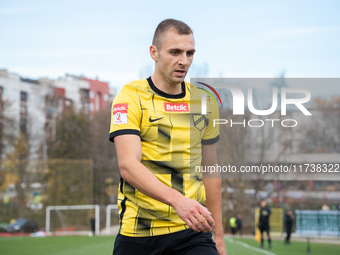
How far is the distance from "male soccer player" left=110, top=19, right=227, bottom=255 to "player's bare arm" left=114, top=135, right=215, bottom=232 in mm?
31

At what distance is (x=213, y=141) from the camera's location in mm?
3438

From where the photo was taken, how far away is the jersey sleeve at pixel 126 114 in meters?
2.90

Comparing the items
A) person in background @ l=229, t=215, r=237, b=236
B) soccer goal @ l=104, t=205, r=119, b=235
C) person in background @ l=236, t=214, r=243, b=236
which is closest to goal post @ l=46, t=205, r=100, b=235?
soccer goal @ l=104, t=205, r=119, b=235

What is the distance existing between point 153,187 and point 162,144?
58cm

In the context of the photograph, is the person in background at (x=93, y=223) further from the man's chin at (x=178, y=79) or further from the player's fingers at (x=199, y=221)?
the player's fingers at (x=199, y=221)

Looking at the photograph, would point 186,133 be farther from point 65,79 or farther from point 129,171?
point 65,79

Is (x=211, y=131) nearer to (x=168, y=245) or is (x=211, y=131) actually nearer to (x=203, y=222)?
(x=168, y=245)

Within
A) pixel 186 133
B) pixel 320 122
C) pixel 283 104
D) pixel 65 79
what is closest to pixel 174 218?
pixel 186 133

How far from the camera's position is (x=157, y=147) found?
3086mm

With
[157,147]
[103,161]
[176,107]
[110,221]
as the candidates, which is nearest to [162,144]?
[157,147]

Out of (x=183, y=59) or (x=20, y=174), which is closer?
(x=183, y=59)

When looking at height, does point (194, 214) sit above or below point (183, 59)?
below

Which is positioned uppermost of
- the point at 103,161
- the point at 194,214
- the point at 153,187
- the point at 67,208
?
the point at 153,187

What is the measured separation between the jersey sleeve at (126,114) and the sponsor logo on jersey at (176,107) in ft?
0.71
